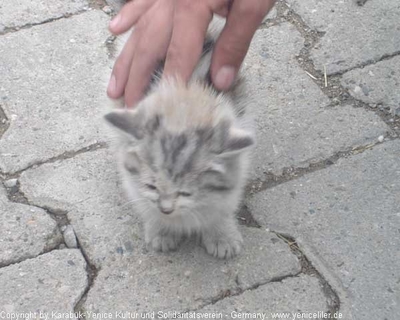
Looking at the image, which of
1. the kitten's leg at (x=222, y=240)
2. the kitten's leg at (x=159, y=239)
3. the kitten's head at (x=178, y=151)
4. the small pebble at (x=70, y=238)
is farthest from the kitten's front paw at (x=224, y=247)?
the small pebble at (x=70, y=238)

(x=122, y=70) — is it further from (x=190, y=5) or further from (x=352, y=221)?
(x=352, y=221)

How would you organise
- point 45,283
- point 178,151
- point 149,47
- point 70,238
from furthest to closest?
point 70,238, point 45,283, point 149,47, point 178,151

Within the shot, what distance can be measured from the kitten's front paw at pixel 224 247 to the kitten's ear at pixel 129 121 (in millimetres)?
513

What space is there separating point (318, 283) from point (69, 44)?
1.69 m

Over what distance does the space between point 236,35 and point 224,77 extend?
0.19 m

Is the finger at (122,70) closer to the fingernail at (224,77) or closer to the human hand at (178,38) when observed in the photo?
the human hand at (178,38)

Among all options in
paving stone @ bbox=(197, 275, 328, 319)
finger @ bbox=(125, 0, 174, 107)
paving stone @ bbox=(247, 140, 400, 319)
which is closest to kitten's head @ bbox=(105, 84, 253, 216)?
finger @ bbox=(125, 0, 174, 107)

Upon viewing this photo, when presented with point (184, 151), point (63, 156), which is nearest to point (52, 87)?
point (63, 156)

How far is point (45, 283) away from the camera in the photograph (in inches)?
96.6

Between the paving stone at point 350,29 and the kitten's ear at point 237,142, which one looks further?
the paving stone at point 350,29

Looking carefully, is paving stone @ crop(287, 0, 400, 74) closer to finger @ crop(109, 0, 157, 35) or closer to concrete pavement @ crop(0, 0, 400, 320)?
concrete pavement @ crop(0, 0, 400, 320)

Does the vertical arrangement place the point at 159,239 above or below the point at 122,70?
below

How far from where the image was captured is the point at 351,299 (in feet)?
7.82

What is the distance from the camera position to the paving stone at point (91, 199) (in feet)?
8.50
